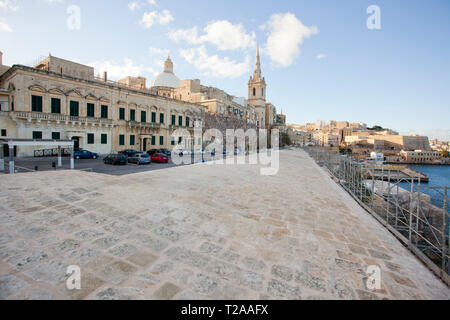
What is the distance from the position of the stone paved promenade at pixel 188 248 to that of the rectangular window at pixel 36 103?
59.9 feet

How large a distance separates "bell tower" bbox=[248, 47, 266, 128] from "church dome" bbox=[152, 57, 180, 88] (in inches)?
884

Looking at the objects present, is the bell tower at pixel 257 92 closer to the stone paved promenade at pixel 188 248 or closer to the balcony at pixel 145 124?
the balcony at pixel 145 124

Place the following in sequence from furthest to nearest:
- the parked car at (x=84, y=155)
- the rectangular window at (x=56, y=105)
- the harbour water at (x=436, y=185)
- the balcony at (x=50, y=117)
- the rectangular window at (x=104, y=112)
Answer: the rectangular window at (x=104, y=112)
the parked car at (x=84, y=155)
the rectangular window at (x=56, y=105)
the balcony at (x=50, y=117)
the harbour water at (x=436, y=185)

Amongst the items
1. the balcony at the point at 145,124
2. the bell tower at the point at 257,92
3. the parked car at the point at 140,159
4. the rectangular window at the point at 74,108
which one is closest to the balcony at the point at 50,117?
the rectangular window at the point at 74,108

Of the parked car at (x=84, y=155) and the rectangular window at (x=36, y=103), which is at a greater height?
the rectangular window at (x=36, y=103)

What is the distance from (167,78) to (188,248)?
49.5 m

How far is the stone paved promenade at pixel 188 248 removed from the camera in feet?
8.56

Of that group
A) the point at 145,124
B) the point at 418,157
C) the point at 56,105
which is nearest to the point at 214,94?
the point at 145,124

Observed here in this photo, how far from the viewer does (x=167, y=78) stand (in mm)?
47406

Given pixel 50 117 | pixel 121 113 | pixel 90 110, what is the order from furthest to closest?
1. pixel 121 113
2. pixel 90 110
3. pixel 50 117

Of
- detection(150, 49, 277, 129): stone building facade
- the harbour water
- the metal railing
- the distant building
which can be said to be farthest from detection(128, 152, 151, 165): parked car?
the distant building

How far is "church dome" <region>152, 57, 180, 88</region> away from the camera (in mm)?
46509

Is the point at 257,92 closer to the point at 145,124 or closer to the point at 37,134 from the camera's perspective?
the point at 145,124
